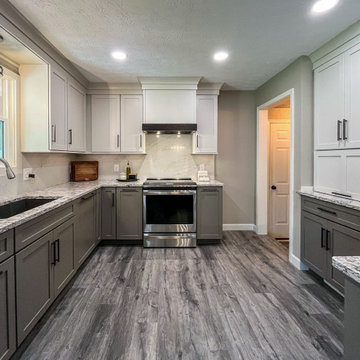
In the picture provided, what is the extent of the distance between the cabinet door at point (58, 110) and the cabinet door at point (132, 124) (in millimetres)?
1021

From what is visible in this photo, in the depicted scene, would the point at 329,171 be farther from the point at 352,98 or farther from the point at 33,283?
the point at 33,283

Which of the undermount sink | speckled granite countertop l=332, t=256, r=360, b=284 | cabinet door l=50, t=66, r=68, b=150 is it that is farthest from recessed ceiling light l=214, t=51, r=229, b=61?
speckled granite countertop l=332, t=256, r=360, b=284

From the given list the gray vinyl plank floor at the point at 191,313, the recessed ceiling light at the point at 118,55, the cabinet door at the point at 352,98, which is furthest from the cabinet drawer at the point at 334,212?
the recessed ceiling light at the point at 118,55

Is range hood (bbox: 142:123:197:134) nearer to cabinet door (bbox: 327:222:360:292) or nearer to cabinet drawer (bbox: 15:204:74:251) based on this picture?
cabinet drawer (bbox: 15:204:74:251)

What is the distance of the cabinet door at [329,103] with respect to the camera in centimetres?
252

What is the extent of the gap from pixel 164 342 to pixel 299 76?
3.04m

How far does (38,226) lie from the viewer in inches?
74.0

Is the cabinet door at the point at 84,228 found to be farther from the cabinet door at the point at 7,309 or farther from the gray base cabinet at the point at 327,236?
the gray base cabinet at the point at 327,236

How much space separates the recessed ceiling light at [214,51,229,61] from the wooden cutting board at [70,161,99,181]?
2.50m

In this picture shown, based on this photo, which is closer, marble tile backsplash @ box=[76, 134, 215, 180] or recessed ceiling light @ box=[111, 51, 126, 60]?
recessed ceiling light @ box=[111, 51, 126, 60]

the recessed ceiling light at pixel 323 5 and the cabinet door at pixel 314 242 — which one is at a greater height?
the recessed ceiling light at pixel 323 5

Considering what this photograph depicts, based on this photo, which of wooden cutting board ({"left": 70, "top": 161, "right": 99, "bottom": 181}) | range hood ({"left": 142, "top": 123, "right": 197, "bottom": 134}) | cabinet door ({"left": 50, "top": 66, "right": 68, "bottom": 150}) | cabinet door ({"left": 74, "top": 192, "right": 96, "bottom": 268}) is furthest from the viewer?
wooden cutting board ({"left": 70, "top": 161, "right": 99, "bottom": 181})

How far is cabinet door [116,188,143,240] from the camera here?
3801 mm

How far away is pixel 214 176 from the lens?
14.9ft
